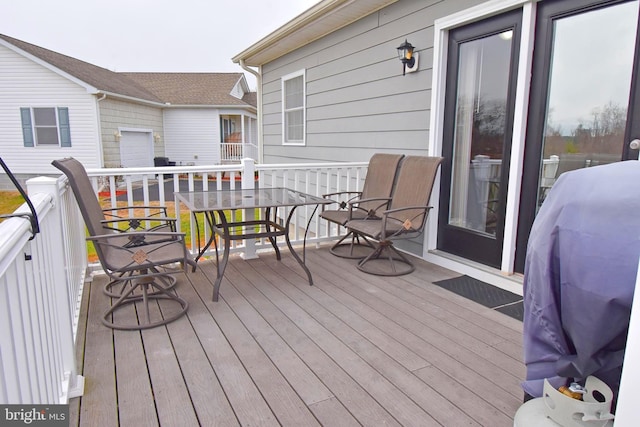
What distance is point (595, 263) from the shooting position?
1052 millimetres

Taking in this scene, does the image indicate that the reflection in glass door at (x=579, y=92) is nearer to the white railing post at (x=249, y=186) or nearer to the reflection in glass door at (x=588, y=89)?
the reflection in glass door at (x=588, y=89)

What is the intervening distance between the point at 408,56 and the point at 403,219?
1.60 meters

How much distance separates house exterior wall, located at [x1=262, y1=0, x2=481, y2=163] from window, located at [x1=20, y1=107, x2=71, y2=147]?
8.75 metres

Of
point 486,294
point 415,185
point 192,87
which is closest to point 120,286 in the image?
point 415,185

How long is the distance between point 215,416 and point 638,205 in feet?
5.51

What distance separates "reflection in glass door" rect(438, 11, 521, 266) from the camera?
10.6ft

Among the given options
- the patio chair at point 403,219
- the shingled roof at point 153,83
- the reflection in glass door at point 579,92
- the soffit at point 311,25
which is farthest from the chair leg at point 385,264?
the shingled roof at point 153,83

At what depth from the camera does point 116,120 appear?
13.4m

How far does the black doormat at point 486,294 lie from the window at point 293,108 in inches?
150

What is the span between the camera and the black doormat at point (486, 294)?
113 inches

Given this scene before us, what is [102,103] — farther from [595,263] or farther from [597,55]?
[595,263]

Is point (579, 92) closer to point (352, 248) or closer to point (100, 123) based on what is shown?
point (352, 248)

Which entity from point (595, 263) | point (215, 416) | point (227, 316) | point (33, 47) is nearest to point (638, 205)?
point (595, 263)

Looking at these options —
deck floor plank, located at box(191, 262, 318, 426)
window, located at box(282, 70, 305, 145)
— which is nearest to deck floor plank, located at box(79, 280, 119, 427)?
deck floor plank, located at box(191, 262, 318, 426)
